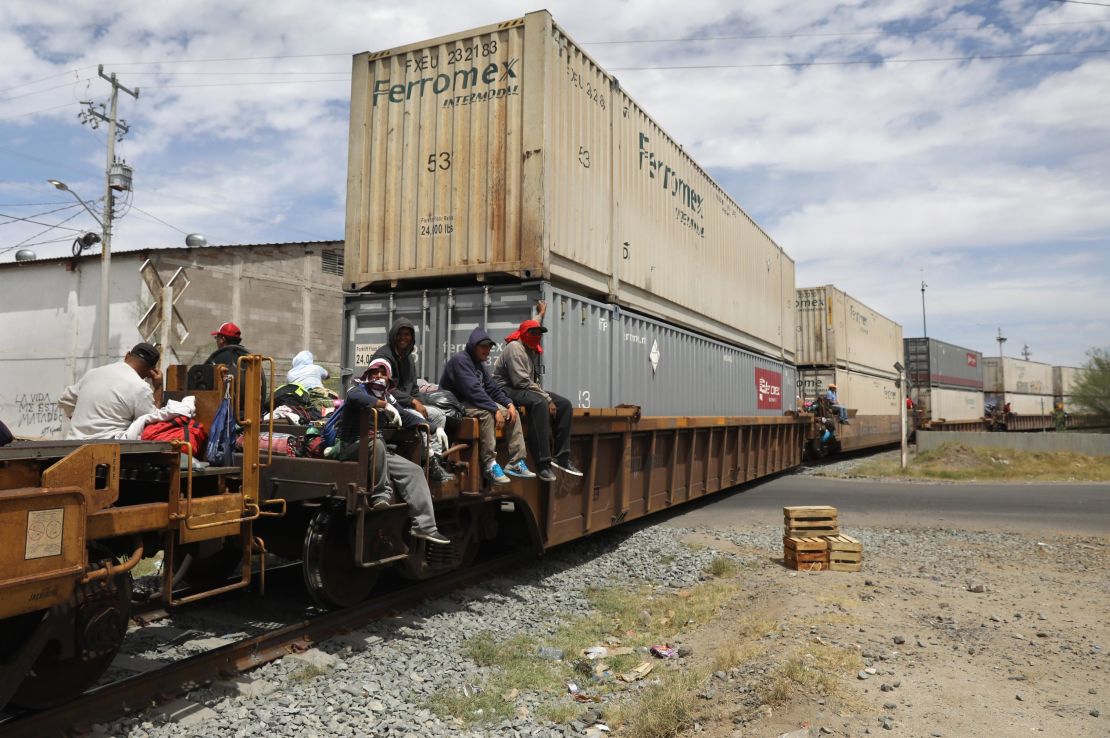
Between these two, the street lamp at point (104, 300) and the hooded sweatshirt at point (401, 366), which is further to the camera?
the street lamp at point (104, 300)

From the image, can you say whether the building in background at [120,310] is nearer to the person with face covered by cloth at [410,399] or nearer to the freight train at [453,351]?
the freight train at [453,351]

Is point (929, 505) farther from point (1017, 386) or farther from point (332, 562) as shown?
point (1017, 386)

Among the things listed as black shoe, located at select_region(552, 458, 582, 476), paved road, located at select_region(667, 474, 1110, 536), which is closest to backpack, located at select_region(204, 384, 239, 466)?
black shoe, located at select_region(552, 458, 582, 476)

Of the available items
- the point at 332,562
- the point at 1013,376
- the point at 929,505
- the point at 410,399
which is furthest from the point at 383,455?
the point at 1013,376

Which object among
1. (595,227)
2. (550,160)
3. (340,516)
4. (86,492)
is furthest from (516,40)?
(86,492)

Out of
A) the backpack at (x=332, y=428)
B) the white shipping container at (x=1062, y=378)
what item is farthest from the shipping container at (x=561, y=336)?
the white shipping container at (x=1062, y=378)

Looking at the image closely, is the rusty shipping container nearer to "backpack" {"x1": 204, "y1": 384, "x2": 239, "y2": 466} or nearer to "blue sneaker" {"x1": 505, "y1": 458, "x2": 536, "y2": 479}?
"blue sneaker" {"x1": 505, "y1": 458, "x2": 536, "y2": 479}

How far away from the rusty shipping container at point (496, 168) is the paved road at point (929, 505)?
5053mm

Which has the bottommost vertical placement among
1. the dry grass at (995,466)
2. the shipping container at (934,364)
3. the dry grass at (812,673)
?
the dry grass at (812,673)

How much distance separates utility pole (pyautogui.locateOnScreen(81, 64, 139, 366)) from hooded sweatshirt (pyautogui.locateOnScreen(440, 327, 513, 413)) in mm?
17995

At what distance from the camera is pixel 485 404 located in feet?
20.0

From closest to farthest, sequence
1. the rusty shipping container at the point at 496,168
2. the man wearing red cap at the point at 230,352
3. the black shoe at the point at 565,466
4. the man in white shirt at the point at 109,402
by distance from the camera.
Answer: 1. the man in white shirt at the point at 109,402
2. the man wearing red cap at the point at 230,352
3. the black shoe at the point at 565,466
4. the rusty shipping container at the point at 496,168

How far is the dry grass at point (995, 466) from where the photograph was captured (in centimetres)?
1936

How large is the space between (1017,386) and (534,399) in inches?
1873
